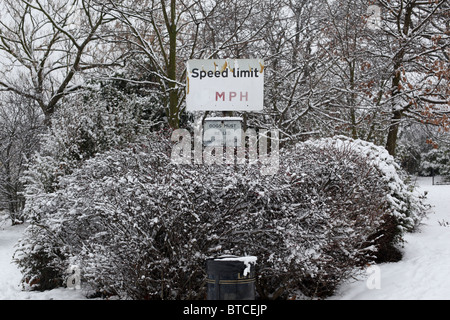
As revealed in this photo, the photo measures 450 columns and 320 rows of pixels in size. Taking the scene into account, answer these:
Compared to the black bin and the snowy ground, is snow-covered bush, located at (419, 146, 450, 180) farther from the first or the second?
the black bin

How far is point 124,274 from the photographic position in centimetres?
546

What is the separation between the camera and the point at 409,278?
6664 millimetres

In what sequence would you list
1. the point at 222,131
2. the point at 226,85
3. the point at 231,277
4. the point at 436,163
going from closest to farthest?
the point at 231,277 → the point at 222,131 → the point at 226,85 → the point at 436,163

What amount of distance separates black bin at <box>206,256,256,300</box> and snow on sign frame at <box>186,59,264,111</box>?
12.4 feet

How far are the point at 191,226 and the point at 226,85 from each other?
11.6ft

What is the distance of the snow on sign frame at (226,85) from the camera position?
8.16 meters

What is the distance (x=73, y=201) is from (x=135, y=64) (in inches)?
316


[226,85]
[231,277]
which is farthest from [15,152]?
[231,277]

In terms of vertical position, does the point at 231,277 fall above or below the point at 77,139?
below

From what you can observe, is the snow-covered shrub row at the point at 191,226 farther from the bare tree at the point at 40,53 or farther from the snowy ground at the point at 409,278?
the bare tree at the point at 40,53

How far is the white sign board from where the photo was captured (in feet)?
25.0

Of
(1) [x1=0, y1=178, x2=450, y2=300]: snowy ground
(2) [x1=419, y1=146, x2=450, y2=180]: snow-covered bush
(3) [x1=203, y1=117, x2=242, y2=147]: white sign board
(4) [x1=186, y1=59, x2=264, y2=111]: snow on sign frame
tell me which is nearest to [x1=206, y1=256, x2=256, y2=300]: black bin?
(1) [x1=0, y1=178, x2=450, y2=300]: snowy ground

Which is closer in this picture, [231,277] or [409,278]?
[231,277]

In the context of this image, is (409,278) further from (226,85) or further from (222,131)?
(226,85)
